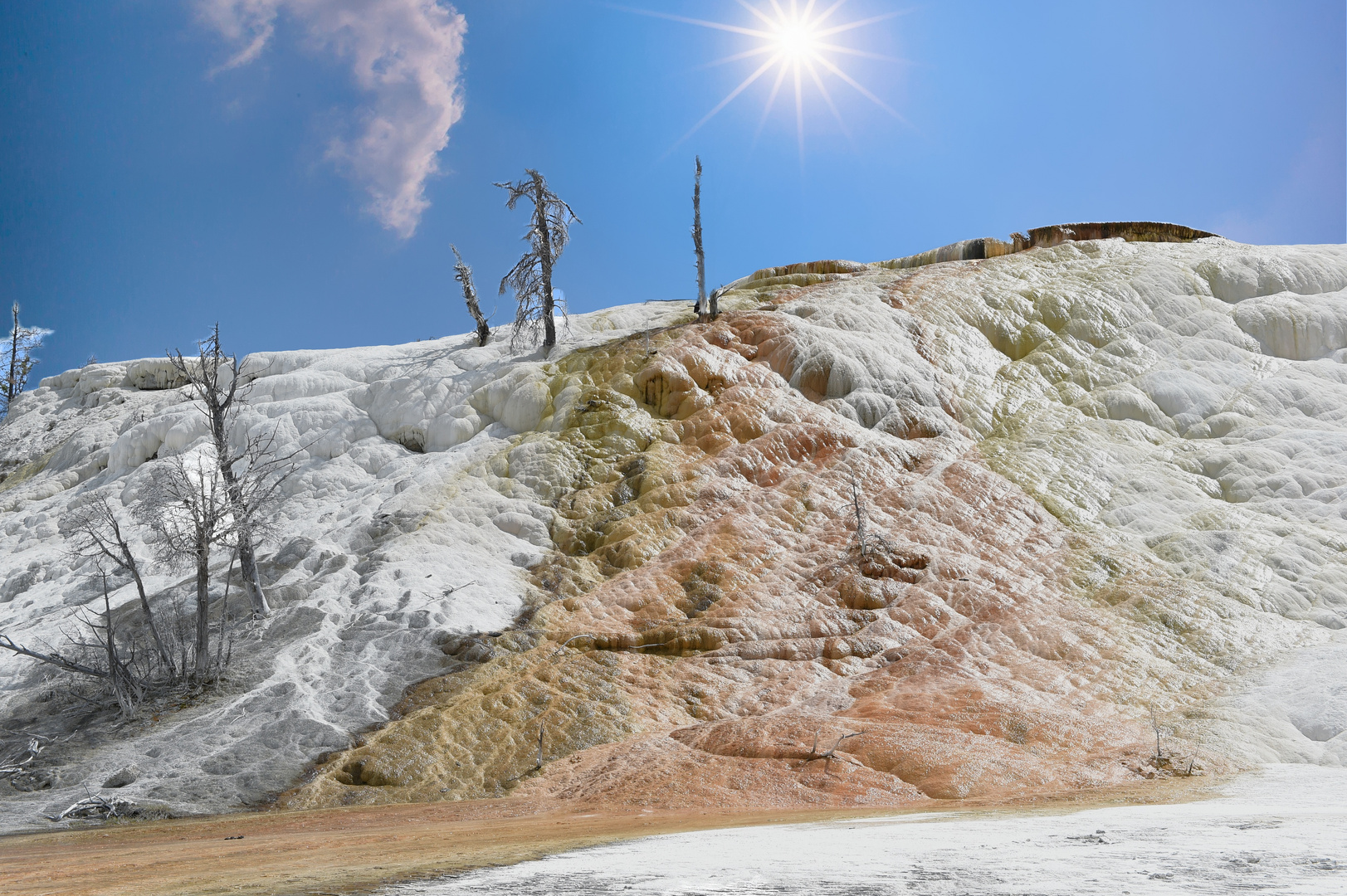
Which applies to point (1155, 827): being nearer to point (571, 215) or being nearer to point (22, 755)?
point (22, 755)

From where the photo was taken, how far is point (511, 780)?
10859 mm

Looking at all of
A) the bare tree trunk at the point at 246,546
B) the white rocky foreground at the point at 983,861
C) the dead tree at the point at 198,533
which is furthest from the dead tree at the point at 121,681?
the white rocky foreground at the point at 983,861

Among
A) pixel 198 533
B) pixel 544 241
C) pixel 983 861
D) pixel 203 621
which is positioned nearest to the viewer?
pixel 983 861

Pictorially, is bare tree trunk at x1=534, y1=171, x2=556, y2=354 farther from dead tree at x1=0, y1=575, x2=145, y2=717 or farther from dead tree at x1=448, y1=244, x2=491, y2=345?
dead tree at x1=0, y1=575, x2=145, y2=717

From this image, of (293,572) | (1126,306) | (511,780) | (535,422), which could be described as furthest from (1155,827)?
(1126,306)

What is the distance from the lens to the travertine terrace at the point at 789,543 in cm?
1092

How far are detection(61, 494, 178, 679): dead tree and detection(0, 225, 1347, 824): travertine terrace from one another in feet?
2.55

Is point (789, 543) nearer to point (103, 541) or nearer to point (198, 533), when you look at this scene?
point (198, 533)

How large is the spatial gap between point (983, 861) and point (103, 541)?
18.6 m

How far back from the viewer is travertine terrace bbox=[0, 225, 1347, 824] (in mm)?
10922

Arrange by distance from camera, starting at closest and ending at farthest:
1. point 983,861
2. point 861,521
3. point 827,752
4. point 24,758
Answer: point 983,861 < point 827,752 < point 24,758 < point 861,521

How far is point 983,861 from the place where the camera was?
3.02 m

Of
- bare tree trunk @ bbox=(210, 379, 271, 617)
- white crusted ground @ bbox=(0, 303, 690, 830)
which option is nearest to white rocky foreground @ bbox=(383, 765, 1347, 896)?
white crusted ground @ bbox=(0, 303, 690, 830)

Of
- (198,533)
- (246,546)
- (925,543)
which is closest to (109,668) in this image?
(198,533)
